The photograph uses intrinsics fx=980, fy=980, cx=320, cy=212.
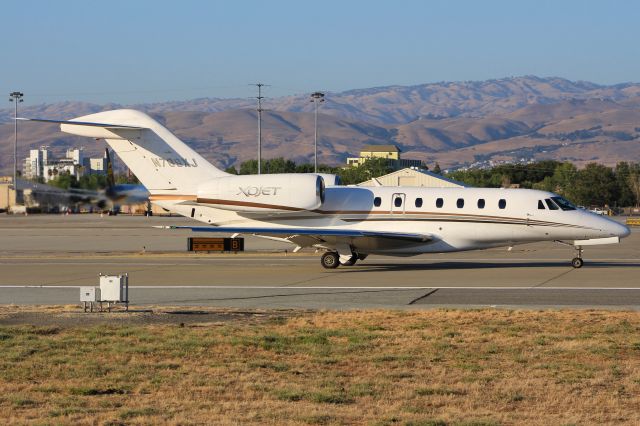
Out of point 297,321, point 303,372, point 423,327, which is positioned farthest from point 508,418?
point 297,321

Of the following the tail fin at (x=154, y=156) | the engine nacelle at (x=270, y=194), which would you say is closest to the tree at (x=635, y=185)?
the engine nacelle at (x=270, y=194)

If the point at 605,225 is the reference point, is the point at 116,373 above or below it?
below

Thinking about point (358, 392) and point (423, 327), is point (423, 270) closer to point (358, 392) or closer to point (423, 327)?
point (423, 327)

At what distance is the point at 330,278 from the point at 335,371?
53.3ft

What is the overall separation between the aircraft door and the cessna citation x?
4cm

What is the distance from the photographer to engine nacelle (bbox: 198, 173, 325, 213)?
35000 mm

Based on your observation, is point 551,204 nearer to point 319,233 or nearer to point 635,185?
point 319,233

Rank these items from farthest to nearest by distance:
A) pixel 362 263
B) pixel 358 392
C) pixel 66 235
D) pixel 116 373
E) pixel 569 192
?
A: pixel 569 192
pixel 66 235
pixel 362 263
pixel 116 373
pixel 358 392

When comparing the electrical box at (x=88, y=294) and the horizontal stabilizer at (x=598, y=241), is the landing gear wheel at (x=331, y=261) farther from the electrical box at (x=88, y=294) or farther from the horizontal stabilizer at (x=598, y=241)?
the electrical box at (x=88, y=294)

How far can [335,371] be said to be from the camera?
15867mm

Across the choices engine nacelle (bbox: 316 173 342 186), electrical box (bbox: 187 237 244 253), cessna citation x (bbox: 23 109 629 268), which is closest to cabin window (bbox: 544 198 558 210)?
cessna citation x (bbox: 23 109 629 268)

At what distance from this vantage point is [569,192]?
15175cm

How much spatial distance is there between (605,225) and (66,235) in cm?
4260

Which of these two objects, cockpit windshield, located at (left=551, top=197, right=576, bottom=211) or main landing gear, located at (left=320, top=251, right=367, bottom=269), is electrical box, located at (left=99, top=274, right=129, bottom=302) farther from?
cockpit windshield, located at (left=551, top=197, right=576, bottom=211)
